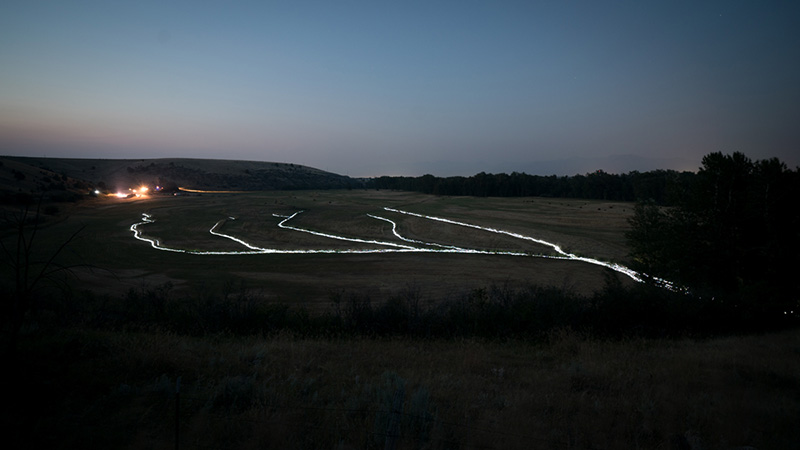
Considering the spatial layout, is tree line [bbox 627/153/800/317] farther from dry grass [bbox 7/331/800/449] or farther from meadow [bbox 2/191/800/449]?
dry grass [bbox 7/331/800/449]

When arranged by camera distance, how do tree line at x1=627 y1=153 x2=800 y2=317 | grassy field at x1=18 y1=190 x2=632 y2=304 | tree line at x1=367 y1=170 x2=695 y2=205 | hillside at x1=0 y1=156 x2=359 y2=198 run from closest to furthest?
1. tree line at x1=627 y1=153 x2=800 y2=317
2. grassy field at x1=18 y1=190 x2=632 y2=304
3. tree line at x1=367 y1=170 x2=695 y2=205
4. hillside at x1=0 y1=156 x2=359 y2=198

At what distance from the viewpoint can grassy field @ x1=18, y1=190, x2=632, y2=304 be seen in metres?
26.0

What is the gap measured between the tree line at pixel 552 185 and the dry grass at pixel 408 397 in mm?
89697

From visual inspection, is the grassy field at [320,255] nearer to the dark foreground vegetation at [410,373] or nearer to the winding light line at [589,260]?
the winding light line at [589,260]

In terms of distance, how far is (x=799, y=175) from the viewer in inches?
745

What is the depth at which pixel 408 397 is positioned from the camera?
22.6ft

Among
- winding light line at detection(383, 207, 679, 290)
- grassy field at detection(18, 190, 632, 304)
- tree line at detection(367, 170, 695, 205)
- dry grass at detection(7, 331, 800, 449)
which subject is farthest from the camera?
tree line at detection(367, 170, 695, 205)

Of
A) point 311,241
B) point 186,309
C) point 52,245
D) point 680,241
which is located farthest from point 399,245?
point 52,245

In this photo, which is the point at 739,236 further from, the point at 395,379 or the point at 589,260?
the point at 395,379

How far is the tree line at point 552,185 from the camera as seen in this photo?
9142cm


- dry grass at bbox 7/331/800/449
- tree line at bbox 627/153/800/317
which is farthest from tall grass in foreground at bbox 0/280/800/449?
tree line at bbox 627/153/800/317

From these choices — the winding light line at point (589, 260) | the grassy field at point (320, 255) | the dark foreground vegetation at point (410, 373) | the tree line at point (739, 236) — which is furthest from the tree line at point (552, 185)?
the dark foreground vegetation at point (410, 373)

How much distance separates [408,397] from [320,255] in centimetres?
3002

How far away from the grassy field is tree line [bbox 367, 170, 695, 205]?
34.1 m
